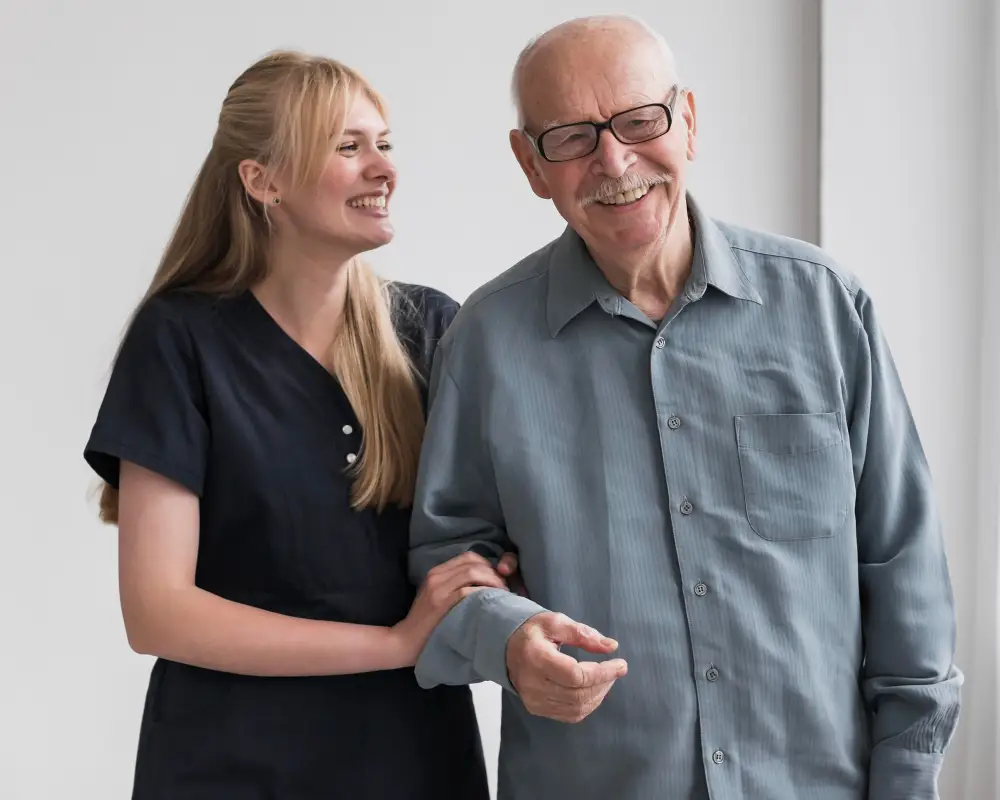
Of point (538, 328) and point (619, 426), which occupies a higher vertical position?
point (538, 328)

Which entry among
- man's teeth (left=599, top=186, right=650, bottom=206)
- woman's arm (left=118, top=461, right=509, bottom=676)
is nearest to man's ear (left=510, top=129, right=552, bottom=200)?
man's teeth (left=599, top=186, right=650, bottom=206)

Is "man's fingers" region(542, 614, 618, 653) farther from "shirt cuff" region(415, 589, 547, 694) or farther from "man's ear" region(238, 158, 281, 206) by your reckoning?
"man's ear" region(238, 158, 281, 206)

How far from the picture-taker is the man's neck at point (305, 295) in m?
1.85

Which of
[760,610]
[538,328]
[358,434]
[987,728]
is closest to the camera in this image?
[760,610]

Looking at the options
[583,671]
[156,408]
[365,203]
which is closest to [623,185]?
[365,203]

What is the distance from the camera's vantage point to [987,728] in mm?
2697

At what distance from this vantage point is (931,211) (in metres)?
2.77

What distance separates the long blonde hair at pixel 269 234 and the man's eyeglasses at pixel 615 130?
43 centimetres

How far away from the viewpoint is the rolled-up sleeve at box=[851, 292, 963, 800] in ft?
4.87

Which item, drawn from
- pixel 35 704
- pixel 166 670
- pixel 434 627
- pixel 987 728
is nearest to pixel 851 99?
pixel 987 728

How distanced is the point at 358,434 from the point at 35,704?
1528 mm

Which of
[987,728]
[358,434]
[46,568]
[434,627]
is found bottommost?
[987,728]

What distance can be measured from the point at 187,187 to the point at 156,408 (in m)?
1.35

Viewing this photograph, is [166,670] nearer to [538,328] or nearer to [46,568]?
[538,328]
